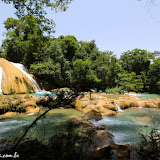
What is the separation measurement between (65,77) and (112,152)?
68.9ft

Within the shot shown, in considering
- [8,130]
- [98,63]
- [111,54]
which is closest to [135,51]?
[111,54]

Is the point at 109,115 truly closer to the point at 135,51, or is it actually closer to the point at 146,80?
the point at 146,80

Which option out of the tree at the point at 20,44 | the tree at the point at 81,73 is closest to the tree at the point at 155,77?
the tree at the point at 81,73

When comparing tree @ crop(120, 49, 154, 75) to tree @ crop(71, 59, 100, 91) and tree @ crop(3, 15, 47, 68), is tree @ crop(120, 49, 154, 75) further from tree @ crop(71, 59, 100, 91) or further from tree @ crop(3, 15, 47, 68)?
tree @ crop(3, 15, 47, 68)

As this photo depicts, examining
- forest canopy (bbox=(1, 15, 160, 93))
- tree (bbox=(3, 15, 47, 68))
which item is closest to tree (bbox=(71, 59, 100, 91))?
forest canopy (bbox=(1, 15, 160, 93))

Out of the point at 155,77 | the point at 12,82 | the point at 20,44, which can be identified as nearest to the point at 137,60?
the point at 155,77

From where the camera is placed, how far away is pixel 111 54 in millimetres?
30781

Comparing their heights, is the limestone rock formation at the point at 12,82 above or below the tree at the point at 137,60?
below

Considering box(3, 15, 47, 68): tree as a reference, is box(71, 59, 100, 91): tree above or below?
below

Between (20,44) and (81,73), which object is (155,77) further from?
(20,44)

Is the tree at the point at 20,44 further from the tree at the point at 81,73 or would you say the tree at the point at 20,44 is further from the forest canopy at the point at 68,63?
the tree at the point at 81,73

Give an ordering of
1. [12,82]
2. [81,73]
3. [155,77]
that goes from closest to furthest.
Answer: [12,82]
[81,73]
[155,77]

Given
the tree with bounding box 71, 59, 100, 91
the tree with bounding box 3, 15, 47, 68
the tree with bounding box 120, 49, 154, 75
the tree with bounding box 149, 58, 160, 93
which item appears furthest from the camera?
the tree with bounding box 120, 49, 154, 75

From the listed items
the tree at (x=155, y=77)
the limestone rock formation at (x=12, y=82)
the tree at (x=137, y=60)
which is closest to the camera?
the limestone rock formation at (x=12, y=82)
